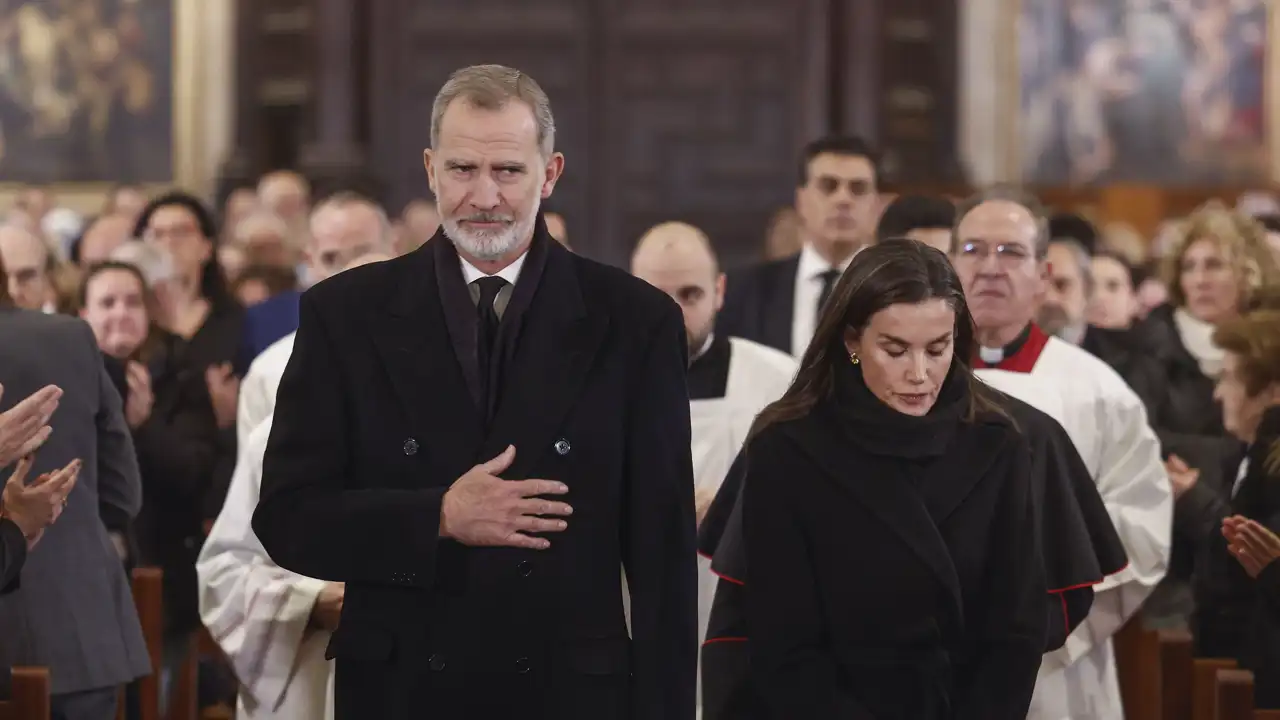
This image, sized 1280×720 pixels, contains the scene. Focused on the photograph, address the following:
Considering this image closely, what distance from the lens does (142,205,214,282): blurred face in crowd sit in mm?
9195

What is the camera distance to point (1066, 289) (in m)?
8.32

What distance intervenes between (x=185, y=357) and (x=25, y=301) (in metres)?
0.73

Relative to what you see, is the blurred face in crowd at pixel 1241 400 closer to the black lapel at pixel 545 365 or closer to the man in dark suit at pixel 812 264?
the man in dark suit at pixel 812 264

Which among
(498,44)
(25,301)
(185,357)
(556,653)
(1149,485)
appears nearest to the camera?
(556,653)

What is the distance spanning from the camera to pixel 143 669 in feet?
19.4

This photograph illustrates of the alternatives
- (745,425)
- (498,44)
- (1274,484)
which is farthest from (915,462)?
(498,44)

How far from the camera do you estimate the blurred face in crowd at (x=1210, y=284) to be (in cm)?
868

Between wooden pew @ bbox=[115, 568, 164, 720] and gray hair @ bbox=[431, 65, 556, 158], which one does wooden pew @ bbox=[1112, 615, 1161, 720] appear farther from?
wooden pew @ bbox=[115, 568, 164, 720]

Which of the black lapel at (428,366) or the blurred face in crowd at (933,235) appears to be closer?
the black lapel at (428,366)

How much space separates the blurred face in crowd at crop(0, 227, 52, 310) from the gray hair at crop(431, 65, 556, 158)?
3.60 m

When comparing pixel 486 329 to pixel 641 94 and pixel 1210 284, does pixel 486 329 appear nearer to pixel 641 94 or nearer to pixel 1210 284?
pixel 1210 284

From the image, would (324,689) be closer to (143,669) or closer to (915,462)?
(143,669)

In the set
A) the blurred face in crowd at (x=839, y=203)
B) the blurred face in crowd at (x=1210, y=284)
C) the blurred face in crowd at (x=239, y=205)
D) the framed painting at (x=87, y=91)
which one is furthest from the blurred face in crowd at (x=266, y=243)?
the framed painting at (x=87, y=91)

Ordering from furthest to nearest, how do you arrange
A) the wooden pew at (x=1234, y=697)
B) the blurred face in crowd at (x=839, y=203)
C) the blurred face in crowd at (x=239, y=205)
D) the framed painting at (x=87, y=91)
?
the framed painting at (x=87, y=91) → the blurred face in crowd at (x=239, y=205) → the blurred face in crowd at (x=839, y=203) → the wooden pew at (x=1234, y=697)
